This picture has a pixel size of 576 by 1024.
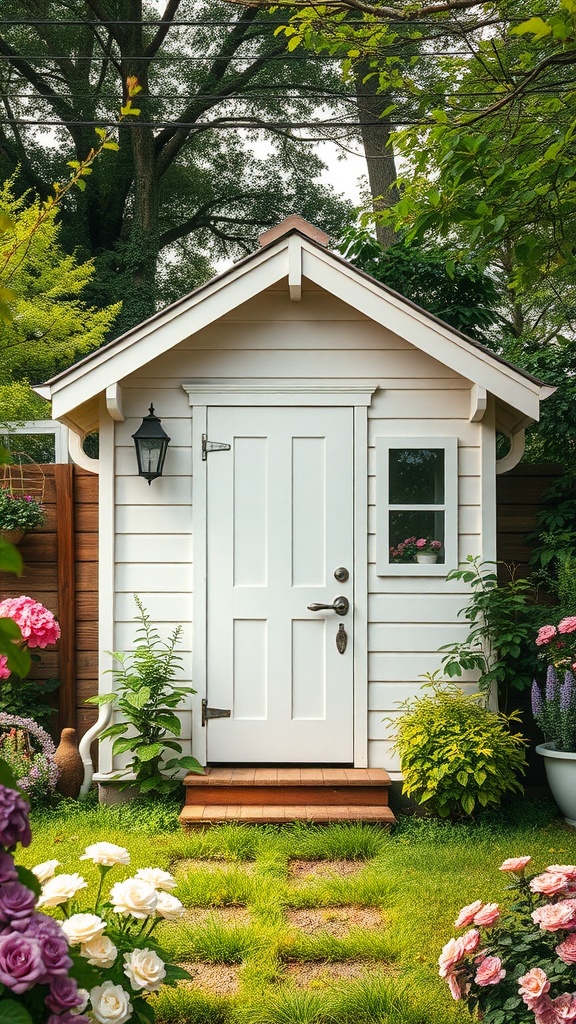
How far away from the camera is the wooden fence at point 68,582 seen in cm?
605

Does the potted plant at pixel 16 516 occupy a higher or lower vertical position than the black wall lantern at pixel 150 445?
lower

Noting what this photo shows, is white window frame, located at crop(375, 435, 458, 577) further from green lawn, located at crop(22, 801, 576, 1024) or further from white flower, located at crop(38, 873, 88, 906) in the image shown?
white flower, located at crop(38, 873, 88, 906)

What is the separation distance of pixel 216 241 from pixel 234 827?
52.1 feet

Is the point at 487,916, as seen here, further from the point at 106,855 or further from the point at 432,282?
the point at 432,282

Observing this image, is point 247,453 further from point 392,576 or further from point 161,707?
point 161,707

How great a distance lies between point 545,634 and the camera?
5270mm

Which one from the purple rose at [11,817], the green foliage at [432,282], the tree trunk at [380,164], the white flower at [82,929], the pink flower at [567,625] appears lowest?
the white flower at [82,929]

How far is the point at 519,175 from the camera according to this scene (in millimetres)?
4246

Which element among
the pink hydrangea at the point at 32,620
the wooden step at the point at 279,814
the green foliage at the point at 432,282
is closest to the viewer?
the wooden step at the point at 279,814

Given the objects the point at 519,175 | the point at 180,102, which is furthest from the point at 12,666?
the point at 180,102

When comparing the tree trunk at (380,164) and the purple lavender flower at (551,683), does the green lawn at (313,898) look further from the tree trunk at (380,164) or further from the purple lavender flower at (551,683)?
the tree trunk at (380,164)

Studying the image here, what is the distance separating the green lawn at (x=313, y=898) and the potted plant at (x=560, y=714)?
228mm

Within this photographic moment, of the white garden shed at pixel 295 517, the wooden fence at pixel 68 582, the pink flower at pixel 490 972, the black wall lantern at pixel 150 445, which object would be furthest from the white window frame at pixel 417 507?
the pink flower at pixel 490 972

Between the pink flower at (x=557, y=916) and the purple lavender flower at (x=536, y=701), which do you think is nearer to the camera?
the pink flower at (x=557, y=916)
